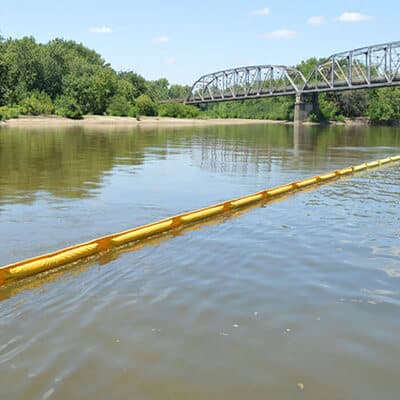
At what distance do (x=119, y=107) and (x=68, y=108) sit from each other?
1448cm

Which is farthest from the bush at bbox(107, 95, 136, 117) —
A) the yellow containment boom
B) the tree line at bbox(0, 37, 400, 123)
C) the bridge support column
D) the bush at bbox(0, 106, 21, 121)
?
the yellow containment boom

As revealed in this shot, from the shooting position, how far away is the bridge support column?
131375 millimetres

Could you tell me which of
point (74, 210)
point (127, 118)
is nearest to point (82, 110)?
point (127, 118)

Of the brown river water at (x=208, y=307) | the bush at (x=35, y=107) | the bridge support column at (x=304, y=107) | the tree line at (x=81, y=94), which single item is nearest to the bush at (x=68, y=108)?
the tree line at (x=81, y=94)

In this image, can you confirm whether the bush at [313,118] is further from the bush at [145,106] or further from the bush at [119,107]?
the bush at [119,107]

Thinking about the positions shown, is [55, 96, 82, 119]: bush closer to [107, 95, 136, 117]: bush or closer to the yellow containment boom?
[107, 95, 136, 117]: bush

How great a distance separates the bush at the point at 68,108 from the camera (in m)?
86.2

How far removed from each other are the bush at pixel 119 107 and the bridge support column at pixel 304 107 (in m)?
51.2

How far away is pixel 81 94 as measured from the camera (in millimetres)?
94000

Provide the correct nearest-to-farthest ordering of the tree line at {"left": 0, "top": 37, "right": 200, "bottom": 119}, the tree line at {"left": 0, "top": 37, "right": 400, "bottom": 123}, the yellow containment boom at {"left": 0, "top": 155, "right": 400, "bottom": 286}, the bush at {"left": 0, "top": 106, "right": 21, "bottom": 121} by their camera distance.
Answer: the yellow containment boom at {"left": 0, "top": 155, "right": 400, "bottom": 286} < the bush at {"left": 0, "top": 106, "right": 21, "bottom": 121} < the tree line at {"left": 0, "top": 37, "right": 200, "bottom": 119} < the tree line at {"left": 0, "top": 37, "right": 400, "bottom": 123}

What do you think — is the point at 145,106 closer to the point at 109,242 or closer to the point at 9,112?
the point at 9,112

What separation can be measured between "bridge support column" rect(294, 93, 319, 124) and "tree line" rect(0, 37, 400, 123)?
236 cm

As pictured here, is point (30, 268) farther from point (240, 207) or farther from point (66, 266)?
point (240, 207)

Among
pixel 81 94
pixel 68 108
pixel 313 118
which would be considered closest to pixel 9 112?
pixel 68 108
